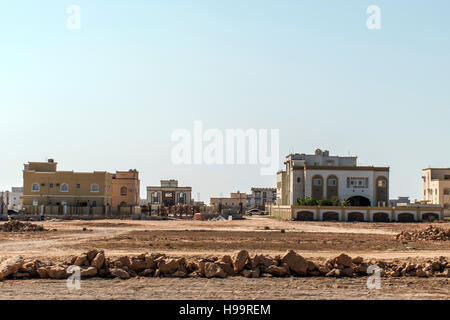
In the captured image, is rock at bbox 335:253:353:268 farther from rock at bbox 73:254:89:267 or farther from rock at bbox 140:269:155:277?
rock at bbox 73:254:89:267

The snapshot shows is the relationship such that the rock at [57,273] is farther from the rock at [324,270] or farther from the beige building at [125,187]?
the beige building at [125,187]

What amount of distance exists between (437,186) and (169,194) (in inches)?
2200

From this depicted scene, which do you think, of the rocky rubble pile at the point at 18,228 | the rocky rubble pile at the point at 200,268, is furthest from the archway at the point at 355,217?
the rocky rubble pile at the point at 200,268

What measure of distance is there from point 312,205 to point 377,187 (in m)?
13.4

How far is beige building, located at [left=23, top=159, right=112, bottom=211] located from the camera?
75.8m

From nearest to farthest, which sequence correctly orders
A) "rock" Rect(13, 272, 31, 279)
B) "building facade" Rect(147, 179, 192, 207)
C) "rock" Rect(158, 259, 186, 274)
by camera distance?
"rock" Rect(13, 272, 31, 279)
"rock" Rect(158, 259, 186, 274)
"building facade" Rect(147, 179, 192, 207)

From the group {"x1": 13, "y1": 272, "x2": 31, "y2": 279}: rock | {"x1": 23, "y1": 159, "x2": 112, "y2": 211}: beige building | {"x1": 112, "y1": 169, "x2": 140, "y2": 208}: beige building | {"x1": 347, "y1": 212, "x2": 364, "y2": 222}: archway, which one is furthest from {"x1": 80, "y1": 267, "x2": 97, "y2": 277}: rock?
{"x1": 112, "y1": 169, "x2": 140, "y2": 208}: beige building

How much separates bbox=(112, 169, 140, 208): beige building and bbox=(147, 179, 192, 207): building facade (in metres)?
31.0

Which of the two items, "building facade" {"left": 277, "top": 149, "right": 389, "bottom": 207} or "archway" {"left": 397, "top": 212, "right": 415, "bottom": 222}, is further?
"building facade" {"left": 277, "top": 149, "right": 389, "bottom": 207}

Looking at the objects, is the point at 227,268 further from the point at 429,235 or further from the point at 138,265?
the point at 429,235

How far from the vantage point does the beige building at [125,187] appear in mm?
93375

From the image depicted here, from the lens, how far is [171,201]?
12750 cm
